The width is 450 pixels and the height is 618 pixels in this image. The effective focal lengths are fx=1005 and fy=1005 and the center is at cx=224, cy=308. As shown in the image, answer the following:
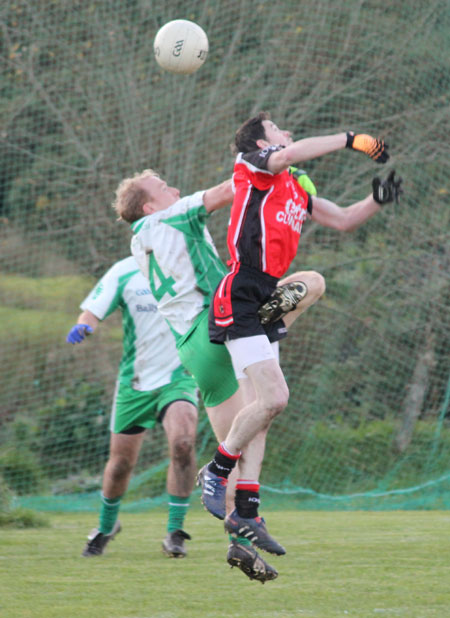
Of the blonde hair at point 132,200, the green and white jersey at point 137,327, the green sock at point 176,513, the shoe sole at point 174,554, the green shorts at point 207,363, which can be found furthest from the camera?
the green and white jersey at point 137,327

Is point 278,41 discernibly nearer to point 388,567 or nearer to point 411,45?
point 411,45

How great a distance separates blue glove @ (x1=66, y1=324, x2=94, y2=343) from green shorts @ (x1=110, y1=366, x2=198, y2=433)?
57 centimetres

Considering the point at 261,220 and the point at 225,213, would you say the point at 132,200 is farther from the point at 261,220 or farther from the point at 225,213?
the point at 225,213

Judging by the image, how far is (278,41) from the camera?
10820 mm

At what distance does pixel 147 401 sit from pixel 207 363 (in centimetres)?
156

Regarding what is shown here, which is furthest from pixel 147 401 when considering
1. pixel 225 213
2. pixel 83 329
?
pixel 225 213

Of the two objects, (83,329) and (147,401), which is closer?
(83,329)

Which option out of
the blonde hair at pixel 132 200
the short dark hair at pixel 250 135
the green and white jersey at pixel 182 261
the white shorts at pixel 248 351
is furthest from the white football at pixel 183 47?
the white shorts at pixel 248 351

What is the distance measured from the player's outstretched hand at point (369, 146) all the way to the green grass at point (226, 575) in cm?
182

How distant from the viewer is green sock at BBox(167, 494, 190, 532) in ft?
19.6

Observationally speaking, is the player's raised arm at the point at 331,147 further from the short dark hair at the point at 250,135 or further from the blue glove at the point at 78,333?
the blue glove at the point at 78,333

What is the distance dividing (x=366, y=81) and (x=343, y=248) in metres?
1.79

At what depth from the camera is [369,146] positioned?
400 cm

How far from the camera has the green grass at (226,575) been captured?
13.8ft
